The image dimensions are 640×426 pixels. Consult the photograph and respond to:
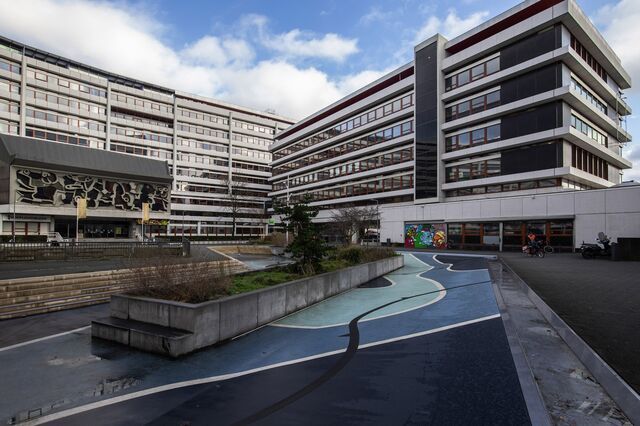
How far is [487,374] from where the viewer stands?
4.88 m

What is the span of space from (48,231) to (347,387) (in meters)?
54.9

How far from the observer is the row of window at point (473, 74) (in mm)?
40375

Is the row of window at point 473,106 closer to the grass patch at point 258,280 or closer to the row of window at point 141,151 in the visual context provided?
the grass patch at point 258,280

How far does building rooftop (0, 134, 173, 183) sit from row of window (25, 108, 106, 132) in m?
18.5

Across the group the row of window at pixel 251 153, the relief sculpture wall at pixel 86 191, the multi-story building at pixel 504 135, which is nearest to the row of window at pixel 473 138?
the multi-story building at pixel 504 135

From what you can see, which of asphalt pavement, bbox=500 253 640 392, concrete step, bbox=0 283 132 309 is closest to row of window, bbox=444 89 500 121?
asphalt pavement, bbox=500 253 640 392

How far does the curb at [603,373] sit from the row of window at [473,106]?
39.8m

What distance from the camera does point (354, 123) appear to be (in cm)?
6172

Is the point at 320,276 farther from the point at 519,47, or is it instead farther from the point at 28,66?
the point at 28,66

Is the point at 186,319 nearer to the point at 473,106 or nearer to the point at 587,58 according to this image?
the point at 473,106

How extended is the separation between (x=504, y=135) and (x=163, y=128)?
67703 mm

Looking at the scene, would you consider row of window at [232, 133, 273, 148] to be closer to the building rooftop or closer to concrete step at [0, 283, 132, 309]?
the building rooftop

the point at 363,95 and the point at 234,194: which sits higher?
the point at 363,95

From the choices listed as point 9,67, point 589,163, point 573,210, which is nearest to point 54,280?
point 573,210
